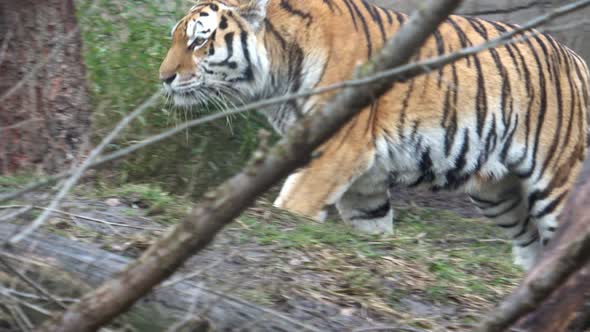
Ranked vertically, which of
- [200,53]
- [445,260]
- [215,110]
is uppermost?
[200,53]

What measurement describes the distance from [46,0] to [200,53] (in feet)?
4.35

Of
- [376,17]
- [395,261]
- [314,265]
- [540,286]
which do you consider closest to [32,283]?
[540,286]

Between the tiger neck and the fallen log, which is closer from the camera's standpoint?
the fallen log

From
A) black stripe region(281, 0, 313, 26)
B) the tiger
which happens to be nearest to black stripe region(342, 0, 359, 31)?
the tiger

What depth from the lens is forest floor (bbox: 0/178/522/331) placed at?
304cm

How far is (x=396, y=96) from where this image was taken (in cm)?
522

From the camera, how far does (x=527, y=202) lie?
557 centimetres

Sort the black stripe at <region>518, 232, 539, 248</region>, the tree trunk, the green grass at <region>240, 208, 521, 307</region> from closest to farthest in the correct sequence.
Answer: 1. the green grass at <region>240, 208, 521, 307</region>
2. the tree trunk
3. the black stripe at <region>518, 232, 539, 248</region>

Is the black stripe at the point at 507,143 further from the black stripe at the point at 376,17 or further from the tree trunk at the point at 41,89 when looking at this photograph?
the tree trunk at the point at 41,89

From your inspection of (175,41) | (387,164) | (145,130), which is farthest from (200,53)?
(387,164)

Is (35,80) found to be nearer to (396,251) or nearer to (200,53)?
(200,53)

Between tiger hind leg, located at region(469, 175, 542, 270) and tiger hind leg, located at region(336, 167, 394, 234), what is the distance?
1.93ft

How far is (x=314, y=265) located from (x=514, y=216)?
8.97 ft

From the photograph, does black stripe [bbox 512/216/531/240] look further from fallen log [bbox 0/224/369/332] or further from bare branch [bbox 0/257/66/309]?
bare branch [bbox 0/257/66/309]
